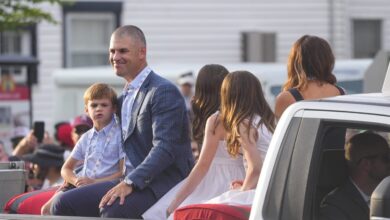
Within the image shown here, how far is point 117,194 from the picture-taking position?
20.8 ft

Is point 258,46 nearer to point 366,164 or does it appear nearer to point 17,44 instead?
point 17,44

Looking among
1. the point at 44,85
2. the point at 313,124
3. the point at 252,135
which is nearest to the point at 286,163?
the point at 313,124

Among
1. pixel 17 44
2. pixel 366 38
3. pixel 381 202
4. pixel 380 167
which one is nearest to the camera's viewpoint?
pixel 381 202

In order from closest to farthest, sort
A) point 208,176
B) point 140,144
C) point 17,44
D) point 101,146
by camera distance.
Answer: point 208,176, point 140,144, point 101,146, point 17,44

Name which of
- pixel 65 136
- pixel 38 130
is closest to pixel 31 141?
pixel 38 130

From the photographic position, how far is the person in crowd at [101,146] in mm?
7039

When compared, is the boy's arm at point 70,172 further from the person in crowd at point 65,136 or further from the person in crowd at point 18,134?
the person in crowd at point 18,134

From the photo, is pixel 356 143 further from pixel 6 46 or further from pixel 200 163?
pixel 6 46

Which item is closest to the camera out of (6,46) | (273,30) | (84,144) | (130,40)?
(130,40)

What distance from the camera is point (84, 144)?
23.9 feet

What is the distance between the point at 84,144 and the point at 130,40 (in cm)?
84

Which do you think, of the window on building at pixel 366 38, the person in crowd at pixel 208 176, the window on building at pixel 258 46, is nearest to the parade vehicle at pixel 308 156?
the person in crowd at pixel 208 176

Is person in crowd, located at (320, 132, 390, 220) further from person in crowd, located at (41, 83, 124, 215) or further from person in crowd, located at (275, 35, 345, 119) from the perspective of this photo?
person in crowd, located at (41, 83, 124, 215)

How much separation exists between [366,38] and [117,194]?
71.0 feet
